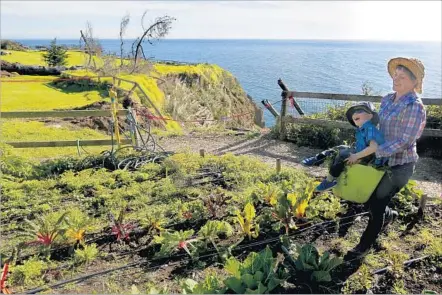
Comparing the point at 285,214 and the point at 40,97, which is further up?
the point at 40,97

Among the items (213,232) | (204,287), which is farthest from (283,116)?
(204,287)

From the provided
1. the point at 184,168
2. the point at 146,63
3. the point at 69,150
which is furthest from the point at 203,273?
the point at 146,63

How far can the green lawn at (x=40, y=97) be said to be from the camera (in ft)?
47.9

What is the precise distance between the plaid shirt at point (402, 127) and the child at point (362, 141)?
91 millimetres

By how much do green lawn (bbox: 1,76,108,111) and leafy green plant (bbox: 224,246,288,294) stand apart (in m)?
11.9

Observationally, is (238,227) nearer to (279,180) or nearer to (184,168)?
(279,180)

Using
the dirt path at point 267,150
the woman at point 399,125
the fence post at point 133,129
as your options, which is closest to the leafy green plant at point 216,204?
the woman at point 399,125

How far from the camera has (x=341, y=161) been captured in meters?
4.09

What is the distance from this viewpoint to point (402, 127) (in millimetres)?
3725

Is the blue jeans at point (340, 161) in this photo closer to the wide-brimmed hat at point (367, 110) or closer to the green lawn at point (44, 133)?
the wide-brimmed hat at point (367, 110)

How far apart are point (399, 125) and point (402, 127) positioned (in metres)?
0.05

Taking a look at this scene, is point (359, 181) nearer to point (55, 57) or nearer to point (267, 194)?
point (267, 194)

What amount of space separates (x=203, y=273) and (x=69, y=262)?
4.40 ft

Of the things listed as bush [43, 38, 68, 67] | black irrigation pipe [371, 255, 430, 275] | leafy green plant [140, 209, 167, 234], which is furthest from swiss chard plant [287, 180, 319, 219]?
bush [43, 38, 68, 67]
